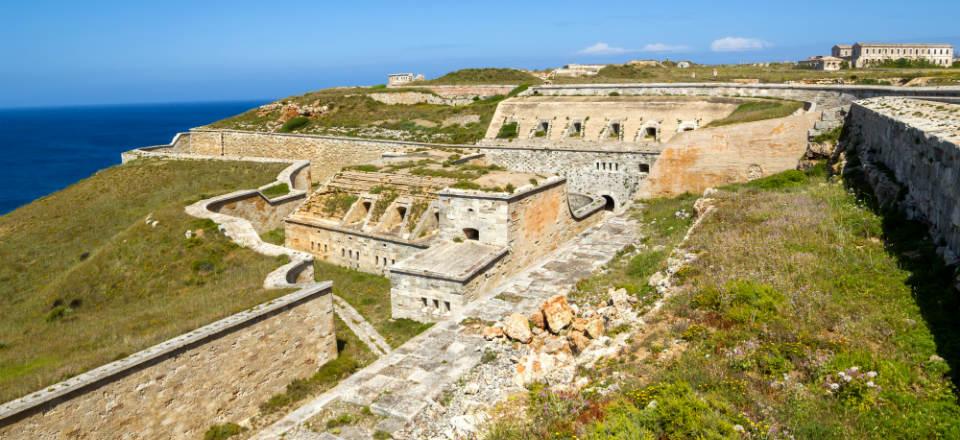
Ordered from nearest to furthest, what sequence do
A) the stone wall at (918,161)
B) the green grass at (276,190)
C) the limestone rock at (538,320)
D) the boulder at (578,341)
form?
the stone wall at (918,161), the boulder at (578,341), the limestone rock at (538,320), the green grass at (276,190)

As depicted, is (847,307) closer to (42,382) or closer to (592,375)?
(592,375)

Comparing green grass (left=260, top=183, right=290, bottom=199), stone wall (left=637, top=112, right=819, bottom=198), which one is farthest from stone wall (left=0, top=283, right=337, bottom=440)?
green grass (left=260, top=183, right=290, bottom=199)

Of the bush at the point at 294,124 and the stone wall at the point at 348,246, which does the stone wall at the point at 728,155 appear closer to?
the stone wall at the point at 348,246

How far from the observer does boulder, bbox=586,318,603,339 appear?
7.31m

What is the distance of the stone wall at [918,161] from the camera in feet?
21.0

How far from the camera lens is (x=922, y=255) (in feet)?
22.1

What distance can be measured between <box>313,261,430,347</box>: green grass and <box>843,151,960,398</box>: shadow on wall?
363 inches

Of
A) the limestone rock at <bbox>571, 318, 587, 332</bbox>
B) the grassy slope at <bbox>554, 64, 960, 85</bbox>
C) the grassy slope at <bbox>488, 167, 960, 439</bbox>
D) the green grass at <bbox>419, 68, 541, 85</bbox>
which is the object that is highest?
the green grass at <bbox>419, 68, 541, 85</bbox>

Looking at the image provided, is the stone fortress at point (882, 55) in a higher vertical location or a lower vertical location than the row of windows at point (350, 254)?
higher

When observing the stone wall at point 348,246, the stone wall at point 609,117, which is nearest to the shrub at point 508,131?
the stone wall at point 609,117

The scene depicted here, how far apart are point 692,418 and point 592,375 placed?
5.13ft

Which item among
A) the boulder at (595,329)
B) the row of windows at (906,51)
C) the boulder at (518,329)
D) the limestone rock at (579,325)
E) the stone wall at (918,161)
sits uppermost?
the row of windows at (906,51)

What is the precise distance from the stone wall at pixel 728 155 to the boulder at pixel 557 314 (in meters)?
11.1

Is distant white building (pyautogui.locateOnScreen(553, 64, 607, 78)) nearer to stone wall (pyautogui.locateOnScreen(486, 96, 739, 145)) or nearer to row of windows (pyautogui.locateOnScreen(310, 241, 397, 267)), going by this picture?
stone wall (pyautogui.locateOnScreen(486, 96, 739, 145))
